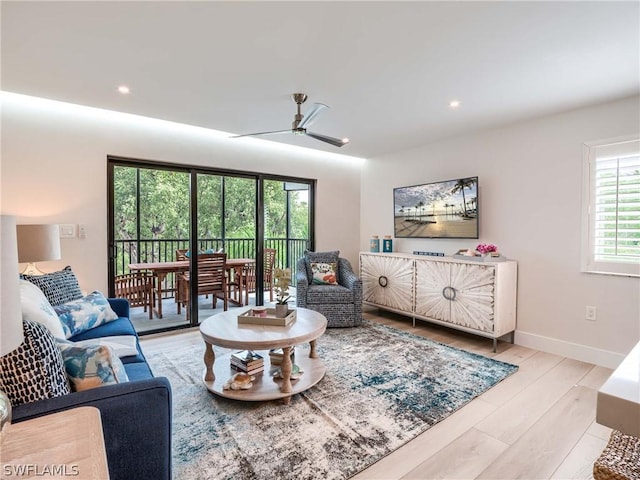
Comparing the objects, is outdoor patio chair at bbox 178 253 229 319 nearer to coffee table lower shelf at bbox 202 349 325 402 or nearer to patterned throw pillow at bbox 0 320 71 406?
coffee table lower shelf at bbox 202 349 325 402

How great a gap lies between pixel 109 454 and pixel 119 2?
2.07 meters

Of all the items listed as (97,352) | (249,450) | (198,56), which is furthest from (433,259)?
(97,352)

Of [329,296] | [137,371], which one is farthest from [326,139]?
[137,371]

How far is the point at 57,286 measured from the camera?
97.4 inches

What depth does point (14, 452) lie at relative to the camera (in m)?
0.83

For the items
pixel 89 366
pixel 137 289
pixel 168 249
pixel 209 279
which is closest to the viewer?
pixel 89 366

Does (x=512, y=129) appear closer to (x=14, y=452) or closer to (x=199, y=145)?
(x=199, y=145)

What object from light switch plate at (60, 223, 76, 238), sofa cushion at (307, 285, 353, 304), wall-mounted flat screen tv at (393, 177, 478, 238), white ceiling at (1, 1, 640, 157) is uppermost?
white ceiling at (1, 1, 640, 157)

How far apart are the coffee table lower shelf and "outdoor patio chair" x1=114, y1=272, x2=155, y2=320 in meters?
1.61

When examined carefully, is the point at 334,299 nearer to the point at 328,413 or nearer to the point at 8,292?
the point at 328,413

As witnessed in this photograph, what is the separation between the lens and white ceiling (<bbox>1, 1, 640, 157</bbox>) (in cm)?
174

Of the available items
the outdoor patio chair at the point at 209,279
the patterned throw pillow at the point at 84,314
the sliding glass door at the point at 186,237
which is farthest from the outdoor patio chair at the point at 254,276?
the patterned throw pillow at the point at 84,314

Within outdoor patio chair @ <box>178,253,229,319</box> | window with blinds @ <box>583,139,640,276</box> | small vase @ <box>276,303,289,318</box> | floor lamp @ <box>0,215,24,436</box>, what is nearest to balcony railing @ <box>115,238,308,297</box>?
outdoor patio chair @ <box>178,253,229,319</box>

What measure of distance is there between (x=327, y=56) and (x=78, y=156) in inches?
109
